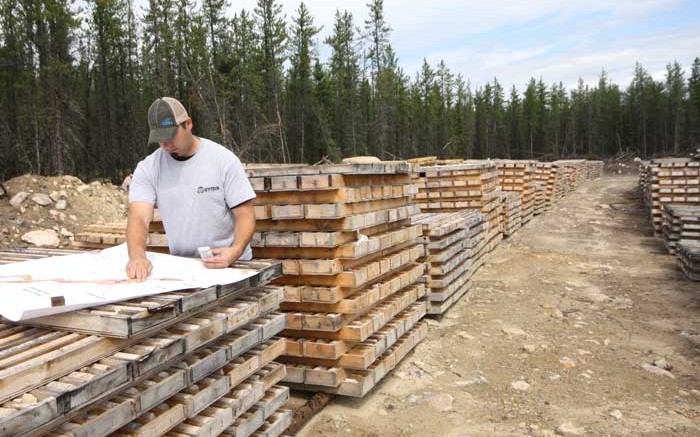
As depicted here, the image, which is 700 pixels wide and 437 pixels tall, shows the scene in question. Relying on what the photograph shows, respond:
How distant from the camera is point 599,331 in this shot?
21.5ft

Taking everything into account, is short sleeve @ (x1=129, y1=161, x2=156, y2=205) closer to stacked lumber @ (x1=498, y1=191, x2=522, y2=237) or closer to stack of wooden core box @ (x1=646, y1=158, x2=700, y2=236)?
stacked lumber @ (x1=498, y1=191, x2=522, y2=237)

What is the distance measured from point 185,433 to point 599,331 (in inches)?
222

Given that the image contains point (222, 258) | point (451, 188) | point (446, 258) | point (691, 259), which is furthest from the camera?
point (451, 188)

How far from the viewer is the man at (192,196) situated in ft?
10.6

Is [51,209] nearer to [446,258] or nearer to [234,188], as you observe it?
[446,258]

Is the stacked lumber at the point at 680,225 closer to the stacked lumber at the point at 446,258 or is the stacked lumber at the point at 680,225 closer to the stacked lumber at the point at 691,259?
the stacked lumber at the point at 691,259

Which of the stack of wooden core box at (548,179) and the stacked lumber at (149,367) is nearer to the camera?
the stacked lumber at (149,367)

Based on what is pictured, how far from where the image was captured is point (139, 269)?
282 centimetres

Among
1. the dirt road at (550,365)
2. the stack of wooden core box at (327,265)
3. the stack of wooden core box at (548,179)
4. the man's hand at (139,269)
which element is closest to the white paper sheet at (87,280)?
the man's hand at (139,269)

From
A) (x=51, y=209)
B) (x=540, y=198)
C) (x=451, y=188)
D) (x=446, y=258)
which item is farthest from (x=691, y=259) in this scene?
(x=51, y=209)

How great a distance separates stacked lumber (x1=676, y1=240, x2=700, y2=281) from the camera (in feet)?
29.5

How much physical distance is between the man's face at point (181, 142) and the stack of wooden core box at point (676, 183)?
44.5 feet

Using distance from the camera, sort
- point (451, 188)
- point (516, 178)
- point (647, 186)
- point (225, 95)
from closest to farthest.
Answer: point (451, 188), point (516, 178), point (647, 186), point (225, 95)

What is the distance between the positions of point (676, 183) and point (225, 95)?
76.9 ft
